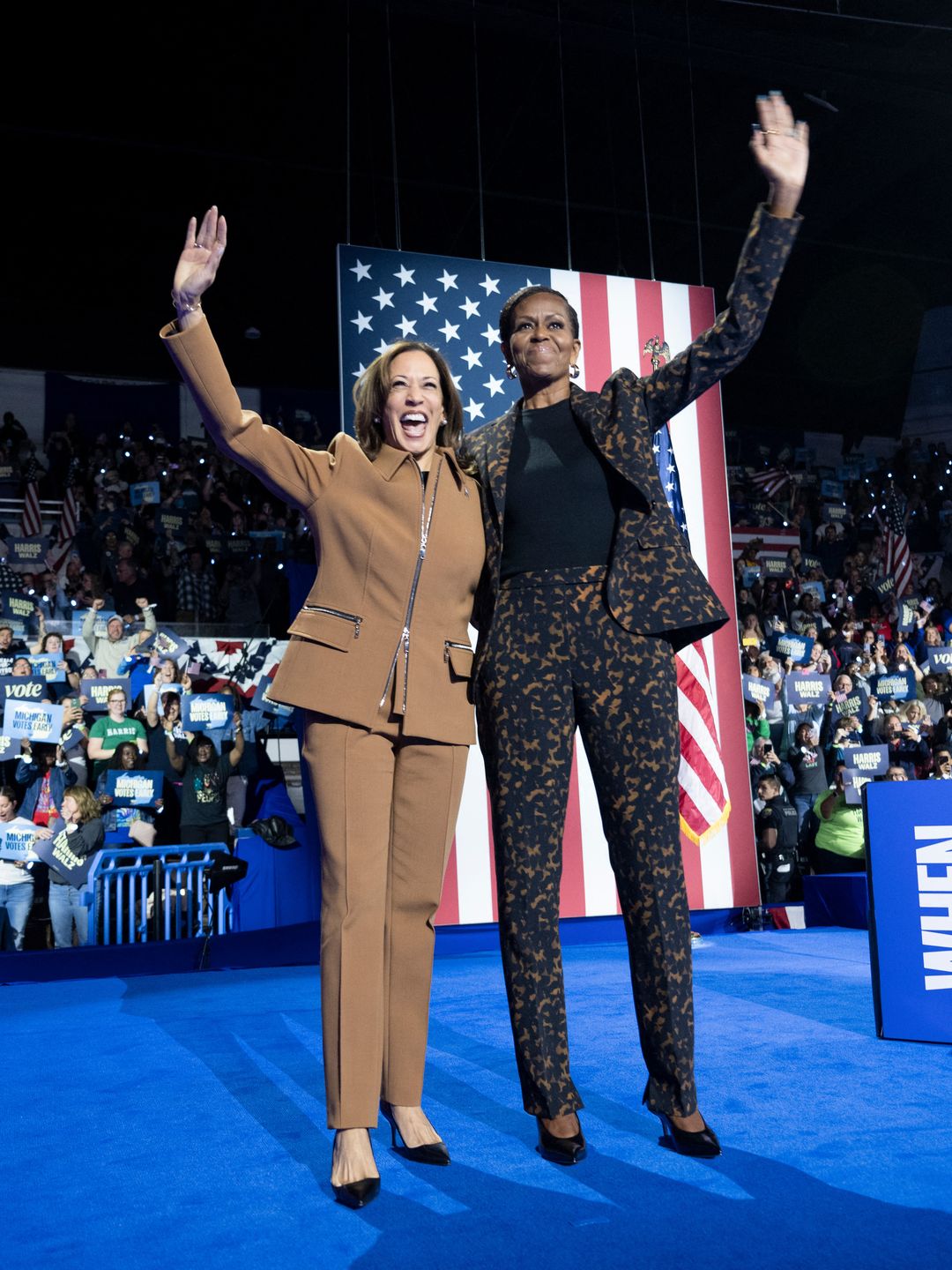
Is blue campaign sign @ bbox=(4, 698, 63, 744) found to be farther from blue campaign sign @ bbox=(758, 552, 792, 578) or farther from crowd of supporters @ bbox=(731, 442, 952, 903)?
blue campaign sign @ bbox=(758, 552, 792, 578)

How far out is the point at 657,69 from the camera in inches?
368

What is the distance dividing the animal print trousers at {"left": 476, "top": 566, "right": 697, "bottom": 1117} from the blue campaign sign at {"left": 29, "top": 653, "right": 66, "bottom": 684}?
21.6 ft

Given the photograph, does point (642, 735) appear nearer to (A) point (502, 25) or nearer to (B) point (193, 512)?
(A) point (502, 25)

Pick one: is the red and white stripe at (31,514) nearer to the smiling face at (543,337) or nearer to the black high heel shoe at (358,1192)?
the smiling face at (543,337)

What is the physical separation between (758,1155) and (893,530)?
12.9 m

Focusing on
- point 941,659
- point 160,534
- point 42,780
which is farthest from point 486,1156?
point 160,534

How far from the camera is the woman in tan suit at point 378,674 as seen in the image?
1.87 meters

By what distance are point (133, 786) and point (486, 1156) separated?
5180 mm

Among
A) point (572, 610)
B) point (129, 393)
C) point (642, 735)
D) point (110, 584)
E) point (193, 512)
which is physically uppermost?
point (129, 393)

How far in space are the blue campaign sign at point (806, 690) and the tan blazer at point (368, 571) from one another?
689cm

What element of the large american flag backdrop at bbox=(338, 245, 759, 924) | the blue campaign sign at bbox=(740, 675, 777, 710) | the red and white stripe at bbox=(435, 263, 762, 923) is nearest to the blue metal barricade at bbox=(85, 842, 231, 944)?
the red and white stripe at bbox=(435, 263, 762, 923)

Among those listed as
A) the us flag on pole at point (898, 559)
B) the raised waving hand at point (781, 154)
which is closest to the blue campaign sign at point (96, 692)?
the raised waving hand at point (781, 154)

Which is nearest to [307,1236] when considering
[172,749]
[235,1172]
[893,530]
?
[235,1172]

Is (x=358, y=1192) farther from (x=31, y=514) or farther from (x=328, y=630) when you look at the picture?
(x=31, y=514)
